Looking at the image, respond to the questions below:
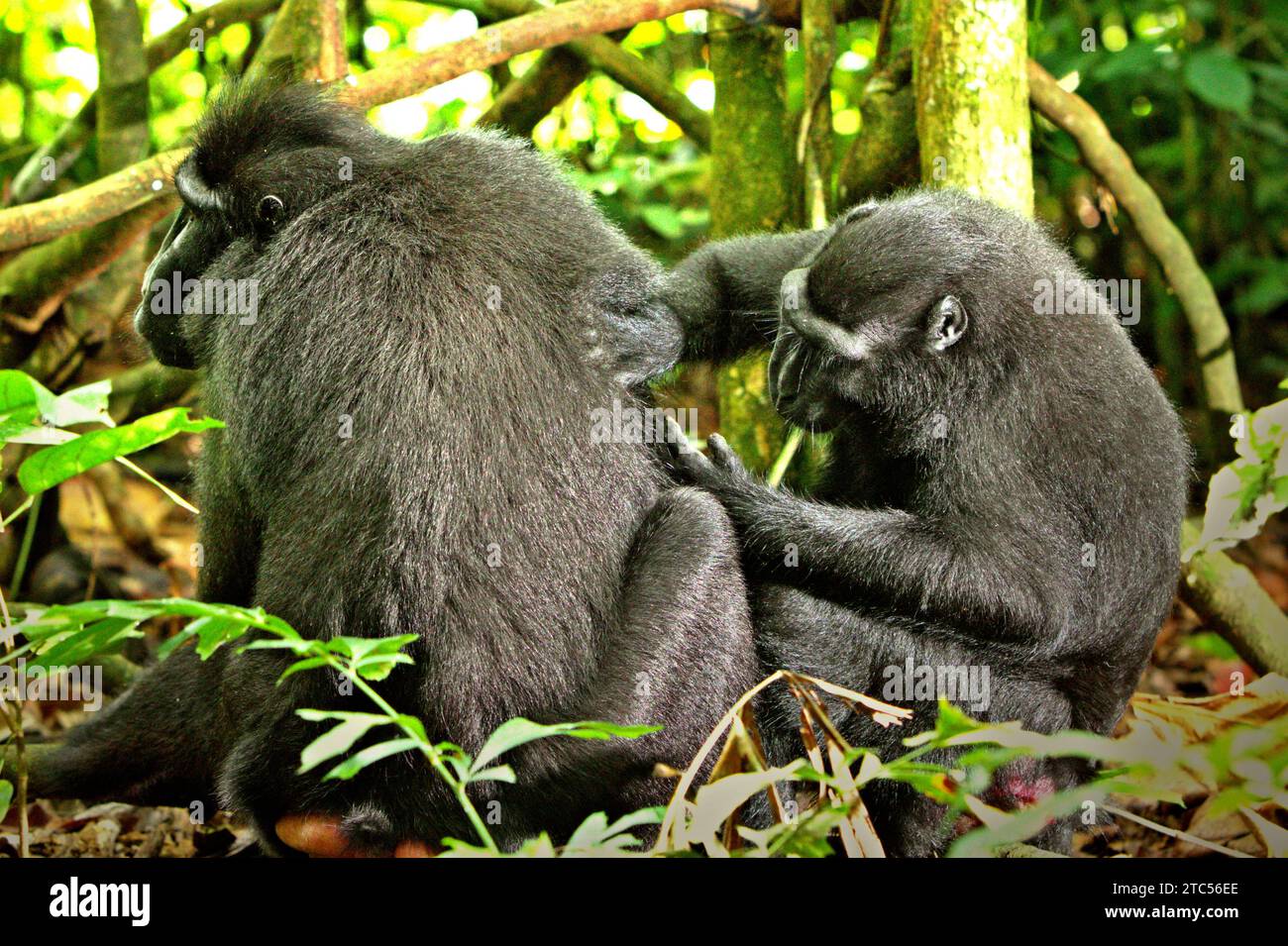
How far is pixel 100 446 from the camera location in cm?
338

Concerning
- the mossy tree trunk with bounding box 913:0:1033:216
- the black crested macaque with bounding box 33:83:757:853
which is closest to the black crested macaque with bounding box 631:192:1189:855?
the black crested macaque with bounding box 33:83:757:853

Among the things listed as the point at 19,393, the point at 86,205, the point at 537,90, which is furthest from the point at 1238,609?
the point at 86,205

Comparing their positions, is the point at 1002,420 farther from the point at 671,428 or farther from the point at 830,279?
the point at 671,428

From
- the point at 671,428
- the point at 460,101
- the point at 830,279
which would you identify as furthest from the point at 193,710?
the point at 460,101

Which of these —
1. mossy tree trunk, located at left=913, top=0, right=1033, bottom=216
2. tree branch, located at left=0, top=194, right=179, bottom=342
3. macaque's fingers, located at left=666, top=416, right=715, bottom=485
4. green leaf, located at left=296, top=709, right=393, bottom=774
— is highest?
mossy tree trunk, located at left=913, top=0, right=1033, bottom=216

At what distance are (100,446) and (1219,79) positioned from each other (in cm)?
684

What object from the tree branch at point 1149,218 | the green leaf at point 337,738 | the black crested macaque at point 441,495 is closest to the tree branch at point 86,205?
the black crested macaque at point 441,495

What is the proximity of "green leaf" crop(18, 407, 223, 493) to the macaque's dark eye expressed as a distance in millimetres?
1055

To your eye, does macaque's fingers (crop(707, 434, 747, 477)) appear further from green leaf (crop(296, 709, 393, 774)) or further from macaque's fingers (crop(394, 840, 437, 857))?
green leaf (crop(296, 709, 393, 774))

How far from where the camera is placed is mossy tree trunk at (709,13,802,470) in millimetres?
6254

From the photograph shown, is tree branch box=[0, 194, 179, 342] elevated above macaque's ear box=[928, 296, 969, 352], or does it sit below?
above

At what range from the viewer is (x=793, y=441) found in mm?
5672
